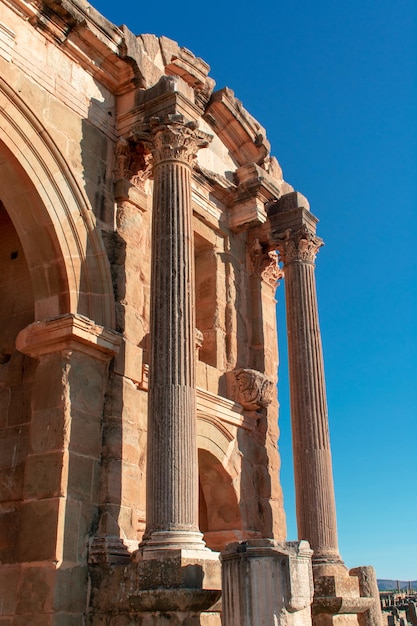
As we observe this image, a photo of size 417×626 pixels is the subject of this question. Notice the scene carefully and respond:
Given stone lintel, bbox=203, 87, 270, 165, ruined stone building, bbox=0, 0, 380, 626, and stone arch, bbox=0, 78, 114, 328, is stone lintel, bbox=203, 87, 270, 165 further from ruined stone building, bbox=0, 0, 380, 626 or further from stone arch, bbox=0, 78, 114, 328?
stone arch, bbox=0, 78, 114, 328

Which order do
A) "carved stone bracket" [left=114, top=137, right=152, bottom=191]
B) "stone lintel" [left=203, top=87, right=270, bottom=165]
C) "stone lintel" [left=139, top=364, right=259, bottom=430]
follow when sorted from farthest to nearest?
"stone lintel" [left=203, top=87, right=270, bottom=165]
"stone lintel" [left=139, top=364, right=259, bottom=430]
"carved stone bracket" [left=114, top=137, right=152, bottom=191]

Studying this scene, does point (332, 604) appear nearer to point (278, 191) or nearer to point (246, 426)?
point (246, 426)

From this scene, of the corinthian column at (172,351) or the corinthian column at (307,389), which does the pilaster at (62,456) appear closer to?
A: the corinthian column at (172,351)

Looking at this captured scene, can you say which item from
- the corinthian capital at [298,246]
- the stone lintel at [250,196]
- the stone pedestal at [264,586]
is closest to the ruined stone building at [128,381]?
the stone pedestal at [264,586]

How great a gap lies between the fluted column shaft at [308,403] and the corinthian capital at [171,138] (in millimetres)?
3290

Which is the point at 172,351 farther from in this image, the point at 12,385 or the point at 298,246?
the point at 298,246

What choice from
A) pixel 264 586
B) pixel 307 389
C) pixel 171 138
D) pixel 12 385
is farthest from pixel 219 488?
pixel 171 138

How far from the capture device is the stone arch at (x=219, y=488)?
1073 cm

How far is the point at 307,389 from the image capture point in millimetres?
11422

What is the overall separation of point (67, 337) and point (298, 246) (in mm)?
5116

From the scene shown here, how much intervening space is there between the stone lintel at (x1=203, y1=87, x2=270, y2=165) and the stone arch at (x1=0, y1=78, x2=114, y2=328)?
13.1ft

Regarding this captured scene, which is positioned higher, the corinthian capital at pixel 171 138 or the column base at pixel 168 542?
the corinthian capital at pixel 171 138

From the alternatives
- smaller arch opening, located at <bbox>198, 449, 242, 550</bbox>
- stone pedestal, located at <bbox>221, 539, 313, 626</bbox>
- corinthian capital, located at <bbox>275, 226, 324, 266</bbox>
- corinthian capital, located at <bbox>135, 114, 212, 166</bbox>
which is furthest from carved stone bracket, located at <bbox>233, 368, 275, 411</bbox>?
stone pedestal, located at <bbox>221, 539, 313, 626</bbox>

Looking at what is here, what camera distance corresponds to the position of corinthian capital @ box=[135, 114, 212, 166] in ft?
31.0
